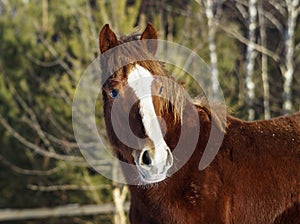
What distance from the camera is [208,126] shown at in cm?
483

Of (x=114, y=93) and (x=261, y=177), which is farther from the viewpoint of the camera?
(x=261, y=177)

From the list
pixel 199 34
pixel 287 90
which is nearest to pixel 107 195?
pixel 199 34

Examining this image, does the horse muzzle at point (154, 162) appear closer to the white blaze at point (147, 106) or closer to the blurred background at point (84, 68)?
the white blaze at point (147, 106)

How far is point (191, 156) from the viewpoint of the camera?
15.4ft

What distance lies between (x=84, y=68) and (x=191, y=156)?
24.4 feet

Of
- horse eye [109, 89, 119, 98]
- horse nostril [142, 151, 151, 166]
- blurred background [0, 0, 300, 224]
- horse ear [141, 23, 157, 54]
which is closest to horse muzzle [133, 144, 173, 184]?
horse nostril [142, 151, 151, 166]

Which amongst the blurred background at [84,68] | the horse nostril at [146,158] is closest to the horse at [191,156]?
the horse nostril at [146,158]

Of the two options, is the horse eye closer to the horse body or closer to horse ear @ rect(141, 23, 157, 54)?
horse ear @ rect(141, 23, 157, 54)

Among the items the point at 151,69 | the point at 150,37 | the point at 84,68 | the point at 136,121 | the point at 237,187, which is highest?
the point at 84,68

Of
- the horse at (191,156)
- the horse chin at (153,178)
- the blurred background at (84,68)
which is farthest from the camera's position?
the blurred background at (84,68)

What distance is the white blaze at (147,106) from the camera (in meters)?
4.24

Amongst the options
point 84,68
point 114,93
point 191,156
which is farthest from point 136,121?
point 84,68

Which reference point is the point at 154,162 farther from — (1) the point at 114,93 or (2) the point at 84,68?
(2) the point at 84,68

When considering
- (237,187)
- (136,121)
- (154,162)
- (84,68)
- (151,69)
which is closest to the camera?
(154,162)
